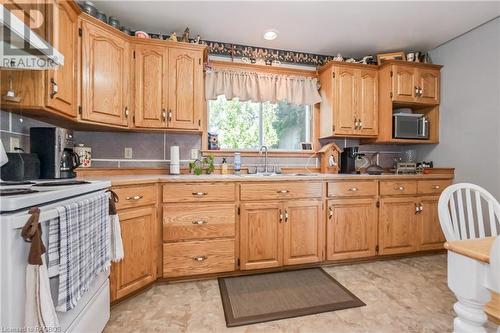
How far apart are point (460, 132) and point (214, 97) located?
2912 mm

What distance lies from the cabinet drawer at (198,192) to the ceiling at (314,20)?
5.37ft

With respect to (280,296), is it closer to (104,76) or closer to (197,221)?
(197,221)

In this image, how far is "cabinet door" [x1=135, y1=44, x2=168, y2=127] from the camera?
7.34 feet

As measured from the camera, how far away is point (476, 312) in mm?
734

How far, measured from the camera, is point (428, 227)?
2719mm

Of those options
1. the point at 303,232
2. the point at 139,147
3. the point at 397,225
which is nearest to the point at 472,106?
the point at 397,225

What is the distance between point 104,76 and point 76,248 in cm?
157

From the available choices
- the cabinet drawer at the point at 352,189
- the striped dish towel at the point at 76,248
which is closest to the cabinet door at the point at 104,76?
the striped dish towel at the point at 76,248

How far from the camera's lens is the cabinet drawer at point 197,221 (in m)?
2.05

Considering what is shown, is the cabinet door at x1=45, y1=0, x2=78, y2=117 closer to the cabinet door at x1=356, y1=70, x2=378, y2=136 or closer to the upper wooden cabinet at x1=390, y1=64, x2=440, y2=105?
the cabinet door at x1=356, y1=70, x2=378, y2=136

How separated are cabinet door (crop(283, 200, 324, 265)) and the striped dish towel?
1570 millimetres

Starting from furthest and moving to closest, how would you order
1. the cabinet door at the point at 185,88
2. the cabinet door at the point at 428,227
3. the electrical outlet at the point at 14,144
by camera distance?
1. the cabinet door at the point at 428,227
2. the cabinet door at the point at 185,88
3. the electrical outlet at the point at 14,144

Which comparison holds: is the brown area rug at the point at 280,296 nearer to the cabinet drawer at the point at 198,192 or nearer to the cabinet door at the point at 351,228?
the cabinet door at the point at 351,228

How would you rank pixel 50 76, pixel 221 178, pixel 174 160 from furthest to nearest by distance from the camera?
pixel 174 160, pixel 221 178, pixel 50 76
